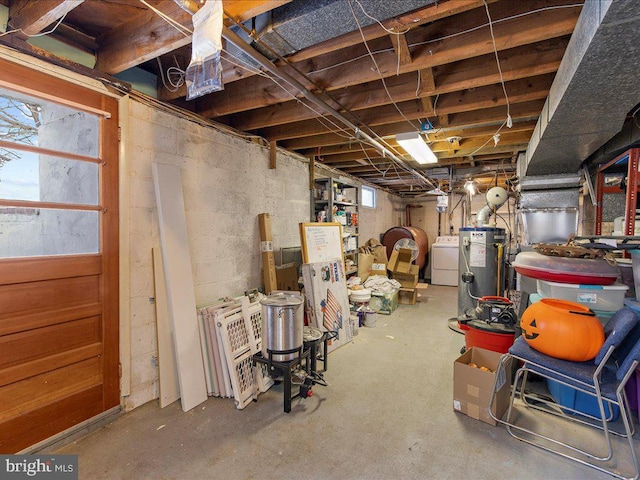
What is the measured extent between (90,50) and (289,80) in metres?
1.33

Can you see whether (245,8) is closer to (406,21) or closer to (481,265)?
(406,21)

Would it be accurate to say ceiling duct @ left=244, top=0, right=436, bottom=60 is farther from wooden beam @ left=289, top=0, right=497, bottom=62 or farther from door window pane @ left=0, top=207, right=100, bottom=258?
door window pane @ left=0, top=207, right=100, bottom=258

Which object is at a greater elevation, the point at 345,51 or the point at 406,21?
the point at 345,51

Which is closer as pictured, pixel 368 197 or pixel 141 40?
pixel 141 40

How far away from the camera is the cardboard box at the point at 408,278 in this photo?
5.24m

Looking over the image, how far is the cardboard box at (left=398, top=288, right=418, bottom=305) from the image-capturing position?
510cm

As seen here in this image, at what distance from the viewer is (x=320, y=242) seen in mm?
3547

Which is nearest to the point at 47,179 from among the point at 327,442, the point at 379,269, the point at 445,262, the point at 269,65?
the point at 269,65

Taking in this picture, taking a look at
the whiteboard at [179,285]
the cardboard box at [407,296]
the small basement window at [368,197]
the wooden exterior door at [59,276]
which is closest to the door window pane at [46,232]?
the wooden exterior door at [59,276]

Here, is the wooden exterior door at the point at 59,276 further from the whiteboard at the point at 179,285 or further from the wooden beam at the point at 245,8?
the wooden beam at the point at 245,8

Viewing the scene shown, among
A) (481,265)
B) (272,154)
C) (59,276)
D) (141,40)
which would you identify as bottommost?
(481,265)

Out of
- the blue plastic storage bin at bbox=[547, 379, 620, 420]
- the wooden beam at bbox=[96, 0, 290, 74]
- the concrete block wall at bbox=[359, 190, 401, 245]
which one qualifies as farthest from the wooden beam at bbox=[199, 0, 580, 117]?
the concrete block wall at bbox=[359, 190, 401, 245]

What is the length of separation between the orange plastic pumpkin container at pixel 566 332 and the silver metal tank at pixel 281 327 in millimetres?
1542

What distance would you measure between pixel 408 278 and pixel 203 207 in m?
3.90
